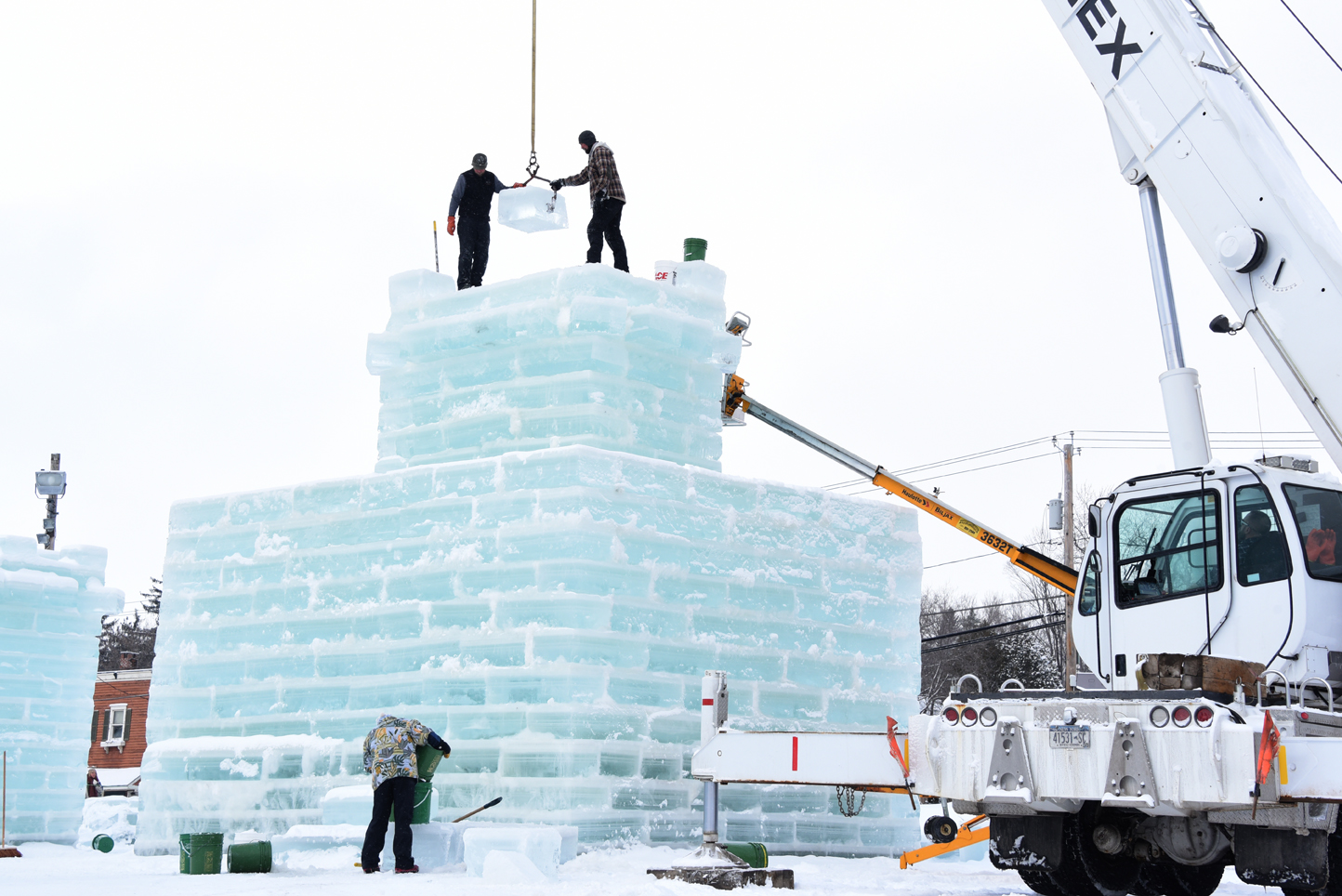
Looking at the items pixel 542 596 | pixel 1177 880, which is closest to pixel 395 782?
pixel 542 596

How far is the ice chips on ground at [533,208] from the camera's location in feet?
43.6

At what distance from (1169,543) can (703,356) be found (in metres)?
5.16

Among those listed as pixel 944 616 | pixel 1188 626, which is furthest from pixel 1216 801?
pixel 944 616

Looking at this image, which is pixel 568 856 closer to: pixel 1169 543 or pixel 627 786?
pixel 627 786

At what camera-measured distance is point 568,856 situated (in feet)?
32.3

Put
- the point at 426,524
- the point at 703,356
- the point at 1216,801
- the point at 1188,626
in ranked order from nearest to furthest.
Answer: the point at 1216,801, the point at 1188,626, the point at 426,524, the point at 703,356

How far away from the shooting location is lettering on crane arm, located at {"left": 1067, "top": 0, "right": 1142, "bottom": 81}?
10398 millimetres

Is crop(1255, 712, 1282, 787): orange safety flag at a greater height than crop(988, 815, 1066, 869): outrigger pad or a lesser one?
greater

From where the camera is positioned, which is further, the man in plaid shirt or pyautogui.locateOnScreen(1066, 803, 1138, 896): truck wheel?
the man in plaid shirt

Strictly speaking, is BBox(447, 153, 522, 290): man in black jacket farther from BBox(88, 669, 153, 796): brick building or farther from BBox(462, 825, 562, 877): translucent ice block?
BBox(88, 669, 153, 796): brick building

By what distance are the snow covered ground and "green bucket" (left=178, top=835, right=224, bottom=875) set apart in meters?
0.26

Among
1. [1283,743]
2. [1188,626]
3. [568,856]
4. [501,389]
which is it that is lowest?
[568,856]

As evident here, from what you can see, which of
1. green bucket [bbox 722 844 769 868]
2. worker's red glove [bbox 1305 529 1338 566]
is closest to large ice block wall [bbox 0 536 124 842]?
green bucket [bbox 722 844 769 868]

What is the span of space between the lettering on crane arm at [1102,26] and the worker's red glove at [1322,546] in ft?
12.6
